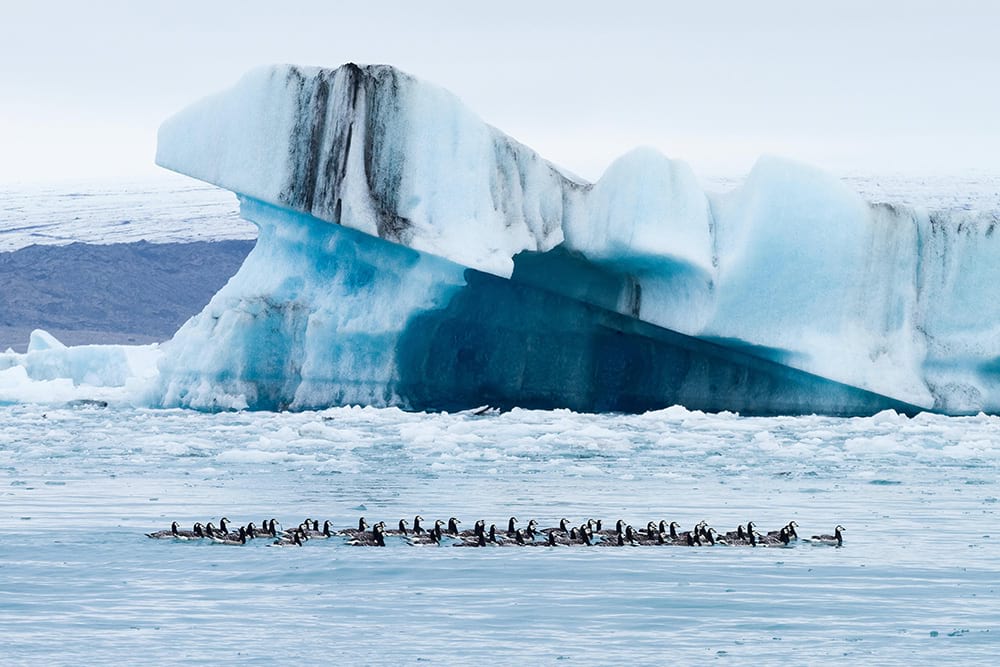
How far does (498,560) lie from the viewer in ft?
27.9

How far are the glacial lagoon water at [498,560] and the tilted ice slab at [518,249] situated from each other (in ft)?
9.75

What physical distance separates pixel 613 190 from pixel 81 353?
42.9 feet

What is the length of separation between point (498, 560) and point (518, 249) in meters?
10.1

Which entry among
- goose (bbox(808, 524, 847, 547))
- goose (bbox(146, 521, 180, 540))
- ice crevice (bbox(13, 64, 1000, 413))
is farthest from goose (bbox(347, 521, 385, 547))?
ice crevice (bbox(13, 64, 1000, 413))

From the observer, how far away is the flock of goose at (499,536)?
900cm

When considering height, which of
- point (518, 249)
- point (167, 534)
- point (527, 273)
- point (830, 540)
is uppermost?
point (518, 249)

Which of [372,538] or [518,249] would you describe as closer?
[372,538]

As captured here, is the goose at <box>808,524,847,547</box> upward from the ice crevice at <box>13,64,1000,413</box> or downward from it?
downward

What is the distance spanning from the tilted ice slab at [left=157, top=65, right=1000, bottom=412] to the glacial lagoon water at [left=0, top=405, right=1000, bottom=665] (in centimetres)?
297

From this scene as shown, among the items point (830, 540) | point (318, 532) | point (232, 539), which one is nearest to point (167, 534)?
point (232, 539)

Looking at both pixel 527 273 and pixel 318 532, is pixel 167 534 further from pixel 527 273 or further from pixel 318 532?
pixel 527 273

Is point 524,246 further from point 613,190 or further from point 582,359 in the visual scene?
point 582,359

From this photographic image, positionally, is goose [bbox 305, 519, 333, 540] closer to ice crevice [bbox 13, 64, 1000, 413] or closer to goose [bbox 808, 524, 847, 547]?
goose [bbox 808, 524, 847, 547]

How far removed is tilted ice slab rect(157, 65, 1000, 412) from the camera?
60.3 feet
